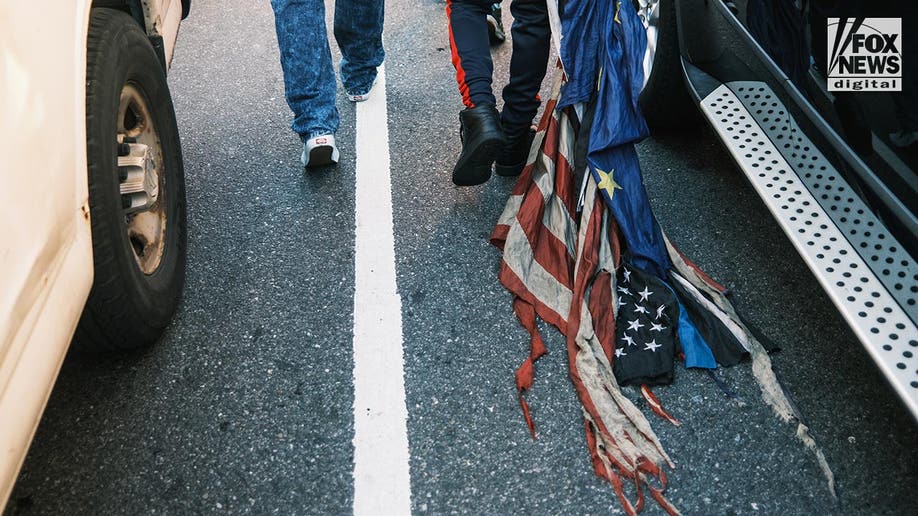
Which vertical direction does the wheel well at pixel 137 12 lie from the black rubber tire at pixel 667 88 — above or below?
above

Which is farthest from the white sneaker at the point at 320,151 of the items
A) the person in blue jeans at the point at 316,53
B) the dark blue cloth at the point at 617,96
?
the dark blue cloth at the point at 617,96

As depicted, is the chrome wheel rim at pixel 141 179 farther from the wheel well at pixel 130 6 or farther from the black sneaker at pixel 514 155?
the black sneaker at pixel 514 155

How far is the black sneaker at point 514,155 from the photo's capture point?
127 inches

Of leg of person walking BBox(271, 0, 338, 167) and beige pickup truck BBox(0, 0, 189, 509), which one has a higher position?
beige pickup truck BBox(0, 0, 189, 509)

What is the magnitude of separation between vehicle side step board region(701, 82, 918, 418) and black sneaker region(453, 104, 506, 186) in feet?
2.37

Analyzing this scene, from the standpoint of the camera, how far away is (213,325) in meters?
2.67

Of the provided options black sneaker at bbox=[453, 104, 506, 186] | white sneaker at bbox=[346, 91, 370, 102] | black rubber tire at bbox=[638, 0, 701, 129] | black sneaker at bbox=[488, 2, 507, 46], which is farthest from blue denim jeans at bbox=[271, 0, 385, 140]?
black rubber tire at bbox=[638, 0, 701, 129]

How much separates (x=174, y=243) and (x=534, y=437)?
136 cm

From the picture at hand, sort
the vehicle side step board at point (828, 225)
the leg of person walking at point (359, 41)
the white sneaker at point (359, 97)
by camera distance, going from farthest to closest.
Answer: the white sneaker at point (359, 97) → the leg of person walking at point (359, 41) → the vehicle side step board at point (828, 225)

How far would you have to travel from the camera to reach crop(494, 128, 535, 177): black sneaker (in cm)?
322

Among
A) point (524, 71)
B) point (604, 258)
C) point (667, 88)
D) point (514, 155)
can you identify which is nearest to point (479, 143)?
point (524, 71)

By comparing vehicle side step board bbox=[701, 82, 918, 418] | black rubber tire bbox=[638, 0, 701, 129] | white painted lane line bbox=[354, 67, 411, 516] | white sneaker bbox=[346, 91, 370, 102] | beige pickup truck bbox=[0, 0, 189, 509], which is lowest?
white sneaker bbox=[346, 91, 370, 102]

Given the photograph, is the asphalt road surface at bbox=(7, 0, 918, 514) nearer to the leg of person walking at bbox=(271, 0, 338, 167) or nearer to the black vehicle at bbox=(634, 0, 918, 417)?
the leg of person walking at bbox=(271, 0, 338, 167)

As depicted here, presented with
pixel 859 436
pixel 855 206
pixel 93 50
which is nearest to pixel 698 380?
pixel 859 436
